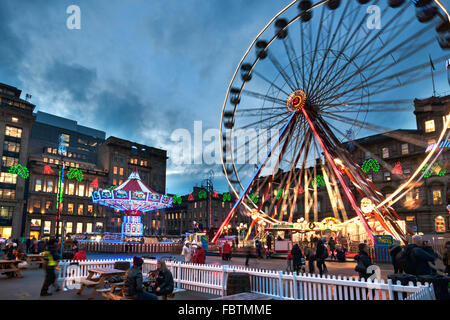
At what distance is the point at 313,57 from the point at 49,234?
5964 centimetres

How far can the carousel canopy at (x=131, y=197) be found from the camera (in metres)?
35.3

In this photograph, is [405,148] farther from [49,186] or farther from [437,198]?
[49,186]

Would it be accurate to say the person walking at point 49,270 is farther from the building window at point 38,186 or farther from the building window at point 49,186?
the building window at point 49,186

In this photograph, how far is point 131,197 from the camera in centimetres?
3609

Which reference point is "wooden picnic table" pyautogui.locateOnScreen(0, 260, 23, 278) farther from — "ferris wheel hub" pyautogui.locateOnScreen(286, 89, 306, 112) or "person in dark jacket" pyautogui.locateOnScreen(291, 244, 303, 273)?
"ferris wheel hub" pyautogui.locateOnScreen(286, 89, 306, 112)

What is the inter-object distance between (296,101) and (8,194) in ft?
177

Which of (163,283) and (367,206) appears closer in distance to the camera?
(163,283)

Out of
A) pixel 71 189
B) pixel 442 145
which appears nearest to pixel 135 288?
pixel 442 145

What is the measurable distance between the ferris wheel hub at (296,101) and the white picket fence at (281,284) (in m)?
14.8

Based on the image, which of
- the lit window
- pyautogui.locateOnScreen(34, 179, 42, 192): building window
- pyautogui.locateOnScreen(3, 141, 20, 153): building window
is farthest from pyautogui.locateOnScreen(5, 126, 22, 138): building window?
the lit window

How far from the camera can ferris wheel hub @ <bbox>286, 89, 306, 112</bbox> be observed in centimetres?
2383
